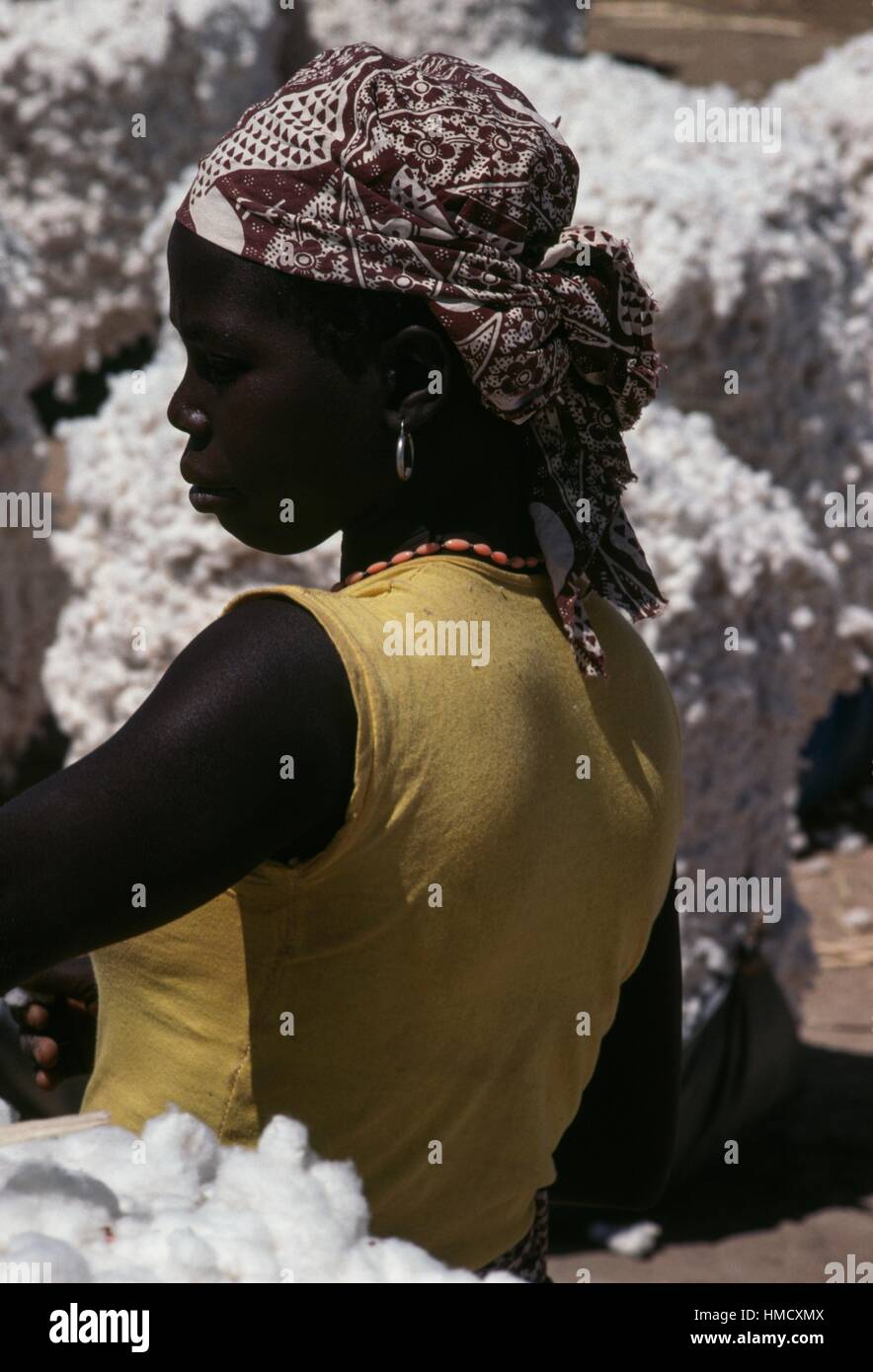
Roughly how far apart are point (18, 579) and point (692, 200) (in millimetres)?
2205

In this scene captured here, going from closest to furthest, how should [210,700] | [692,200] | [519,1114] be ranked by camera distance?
[210,700] → [519,1114] → [692,200]

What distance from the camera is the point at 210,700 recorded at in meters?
1.22

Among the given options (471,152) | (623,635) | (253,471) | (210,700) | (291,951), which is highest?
(471,152)

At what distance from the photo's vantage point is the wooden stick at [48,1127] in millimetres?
1171

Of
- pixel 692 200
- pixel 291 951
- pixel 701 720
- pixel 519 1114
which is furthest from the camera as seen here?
pixel 692 200

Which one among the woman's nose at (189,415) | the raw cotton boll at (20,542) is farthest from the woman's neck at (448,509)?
the raw cotton boll at (20,542)

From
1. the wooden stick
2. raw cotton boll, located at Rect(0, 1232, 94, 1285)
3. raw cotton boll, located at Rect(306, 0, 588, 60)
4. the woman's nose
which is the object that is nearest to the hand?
the wooden stick

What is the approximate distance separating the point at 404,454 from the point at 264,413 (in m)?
0.11

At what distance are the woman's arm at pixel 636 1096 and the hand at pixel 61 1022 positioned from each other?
19.2 inches

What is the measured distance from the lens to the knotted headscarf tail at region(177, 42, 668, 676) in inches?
54.1

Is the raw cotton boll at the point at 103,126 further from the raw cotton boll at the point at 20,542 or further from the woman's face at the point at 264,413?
the woman's face at the point at 264,413

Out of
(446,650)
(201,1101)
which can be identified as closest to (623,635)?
(446,650)

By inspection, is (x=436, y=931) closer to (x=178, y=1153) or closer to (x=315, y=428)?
(x=178, y=1153)
